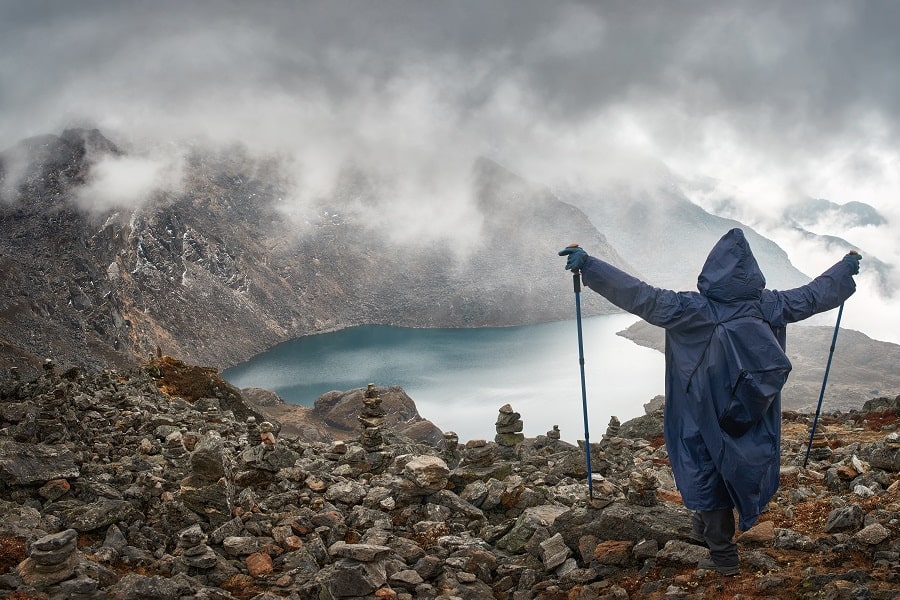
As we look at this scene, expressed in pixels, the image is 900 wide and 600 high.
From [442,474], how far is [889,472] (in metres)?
5.71

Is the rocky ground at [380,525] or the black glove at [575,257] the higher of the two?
the black glove at [575,257]

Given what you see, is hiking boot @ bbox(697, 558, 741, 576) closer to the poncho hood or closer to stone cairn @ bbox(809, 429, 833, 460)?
the poncho hood

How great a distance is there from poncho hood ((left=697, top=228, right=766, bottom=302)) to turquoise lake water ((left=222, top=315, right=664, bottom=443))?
4161 centimetres

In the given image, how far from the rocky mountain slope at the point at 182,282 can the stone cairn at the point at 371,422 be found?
4176 centimetres

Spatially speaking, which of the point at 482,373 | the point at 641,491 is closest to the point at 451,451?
the point at 641,491

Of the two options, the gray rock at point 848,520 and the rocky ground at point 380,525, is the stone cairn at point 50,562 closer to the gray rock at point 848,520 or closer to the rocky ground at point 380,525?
the rocky ground at point 380,525

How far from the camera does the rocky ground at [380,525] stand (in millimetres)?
5684

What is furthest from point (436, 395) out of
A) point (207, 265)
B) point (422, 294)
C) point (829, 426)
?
point (422, 294)

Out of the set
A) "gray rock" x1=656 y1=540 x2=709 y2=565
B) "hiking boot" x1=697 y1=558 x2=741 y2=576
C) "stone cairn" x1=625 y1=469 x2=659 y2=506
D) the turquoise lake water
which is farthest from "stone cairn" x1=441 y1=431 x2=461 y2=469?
the turquoise lake water

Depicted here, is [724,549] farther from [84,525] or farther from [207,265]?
[207,265]

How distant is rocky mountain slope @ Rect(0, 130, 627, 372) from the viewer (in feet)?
307

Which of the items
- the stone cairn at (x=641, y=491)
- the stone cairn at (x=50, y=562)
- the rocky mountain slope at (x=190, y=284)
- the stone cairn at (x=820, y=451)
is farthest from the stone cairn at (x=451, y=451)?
the rocky mountain slope at (x=190, y=284)

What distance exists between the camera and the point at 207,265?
154 metres

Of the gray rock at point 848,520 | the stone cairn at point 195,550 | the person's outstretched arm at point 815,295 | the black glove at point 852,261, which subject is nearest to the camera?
the person's outstretched arm at point 815,295
